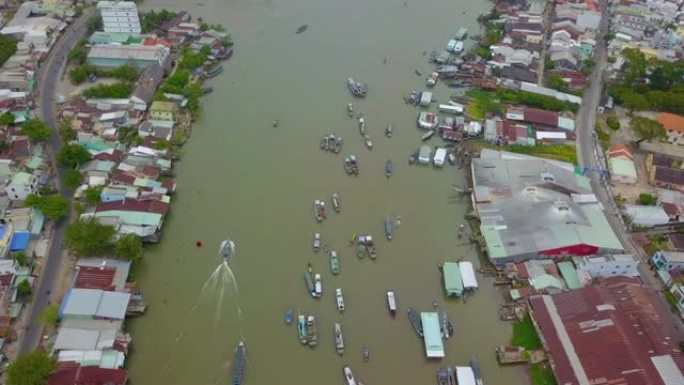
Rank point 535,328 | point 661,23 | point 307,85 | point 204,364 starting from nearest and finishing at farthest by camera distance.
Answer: point 204,364
point 535,328
point 307,85
point 661,23

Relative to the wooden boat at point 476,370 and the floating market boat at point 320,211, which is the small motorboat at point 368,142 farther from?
the wooden boat at point 476,370

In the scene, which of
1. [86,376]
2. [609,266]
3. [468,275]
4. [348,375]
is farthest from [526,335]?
[86,376]

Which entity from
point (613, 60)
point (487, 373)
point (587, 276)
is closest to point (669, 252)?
point (587, 276)

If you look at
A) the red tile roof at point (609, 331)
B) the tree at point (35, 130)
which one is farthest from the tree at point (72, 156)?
the red tile roof at point (609, 331)

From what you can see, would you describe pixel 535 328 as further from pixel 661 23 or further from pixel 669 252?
pixel 661 23

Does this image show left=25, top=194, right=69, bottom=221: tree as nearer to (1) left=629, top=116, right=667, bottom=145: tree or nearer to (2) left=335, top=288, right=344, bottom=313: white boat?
(2) left=335, top=288, right=344, bottom=313: white boat
